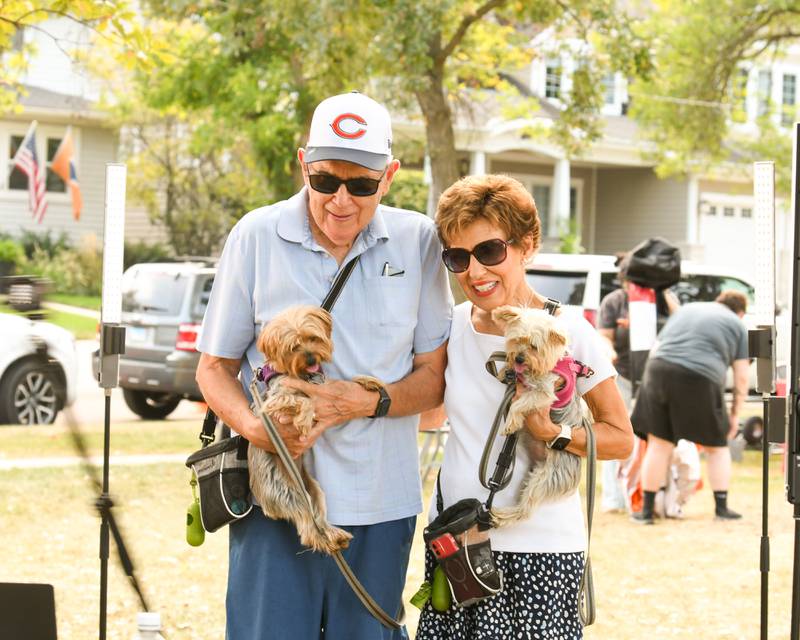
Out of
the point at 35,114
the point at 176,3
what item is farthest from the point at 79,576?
the point at 35,114

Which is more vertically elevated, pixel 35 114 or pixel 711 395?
pixel 35 114

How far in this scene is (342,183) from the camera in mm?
3082

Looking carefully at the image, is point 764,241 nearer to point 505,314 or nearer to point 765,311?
point 765,311

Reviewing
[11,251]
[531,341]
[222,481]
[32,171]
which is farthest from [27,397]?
[11,251]

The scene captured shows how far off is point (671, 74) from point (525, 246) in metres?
17.5

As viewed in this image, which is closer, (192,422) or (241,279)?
(241,279)

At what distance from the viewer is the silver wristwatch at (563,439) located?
3.08 m

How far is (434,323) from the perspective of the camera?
130 inches

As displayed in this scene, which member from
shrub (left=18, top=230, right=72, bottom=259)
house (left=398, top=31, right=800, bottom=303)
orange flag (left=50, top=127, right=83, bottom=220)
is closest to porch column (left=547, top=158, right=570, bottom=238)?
house (left=398, top=31, right=800, bottom=303)

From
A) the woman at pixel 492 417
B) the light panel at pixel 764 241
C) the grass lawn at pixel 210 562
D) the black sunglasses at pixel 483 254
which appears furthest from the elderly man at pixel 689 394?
the black sunglasses at pixel 483 254

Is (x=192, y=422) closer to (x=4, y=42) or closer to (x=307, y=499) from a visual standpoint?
(x=4, y=42)

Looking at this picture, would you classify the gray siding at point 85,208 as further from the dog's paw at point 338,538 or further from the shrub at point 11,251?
the dog's paw at point 338,538

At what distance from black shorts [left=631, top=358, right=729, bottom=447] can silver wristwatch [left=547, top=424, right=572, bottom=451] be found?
20.0 feet

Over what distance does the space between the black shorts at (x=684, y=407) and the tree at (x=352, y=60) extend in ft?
18.3
